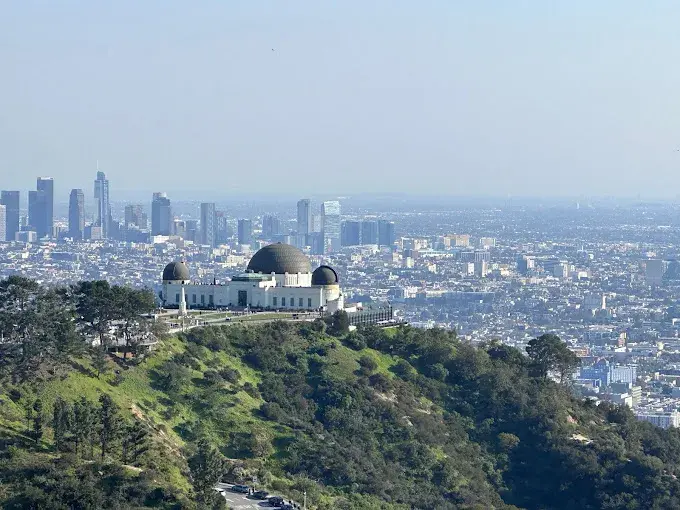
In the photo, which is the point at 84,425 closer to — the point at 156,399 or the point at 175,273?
the point at 156,399

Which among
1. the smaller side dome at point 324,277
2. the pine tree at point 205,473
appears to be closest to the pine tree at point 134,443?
the pine tree at point 205,473

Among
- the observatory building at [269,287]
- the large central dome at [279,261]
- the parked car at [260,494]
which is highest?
the large central dome at [279,261]

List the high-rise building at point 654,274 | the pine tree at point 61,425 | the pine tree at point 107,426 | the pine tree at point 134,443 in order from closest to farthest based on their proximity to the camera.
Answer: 1. the pine tree at point 61,425
2. the pine tree at point 107,426
3. the pine tree at point 134,443
4. the high-rise building at point 654,274

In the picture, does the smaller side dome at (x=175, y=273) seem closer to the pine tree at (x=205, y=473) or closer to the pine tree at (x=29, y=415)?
the pine tree at (x=29, y=415)

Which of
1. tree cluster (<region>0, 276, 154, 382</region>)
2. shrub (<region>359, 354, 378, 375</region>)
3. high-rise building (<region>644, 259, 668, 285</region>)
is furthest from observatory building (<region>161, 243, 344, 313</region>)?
high-rise building (<region>644, 259, 668, 285</region>)

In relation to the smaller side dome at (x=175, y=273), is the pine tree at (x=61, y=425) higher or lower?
lower

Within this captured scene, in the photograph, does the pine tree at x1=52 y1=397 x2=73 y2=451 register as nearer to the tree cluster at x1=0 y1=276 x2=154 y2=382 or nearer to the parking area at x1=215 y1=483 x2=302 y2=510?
the parking area at x1=215 y1=483 x2=302 y2=510
